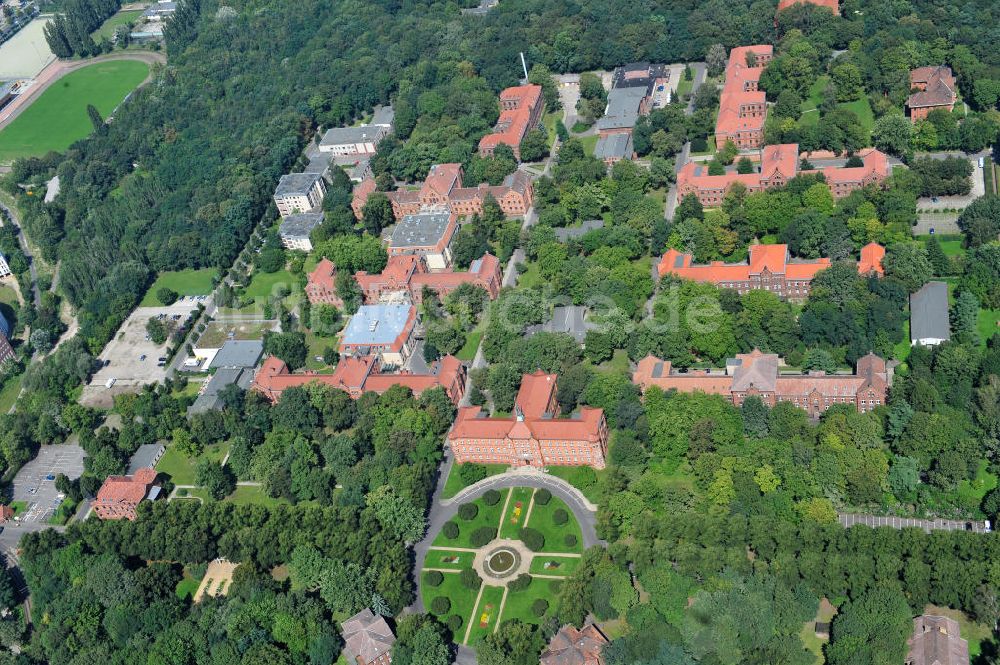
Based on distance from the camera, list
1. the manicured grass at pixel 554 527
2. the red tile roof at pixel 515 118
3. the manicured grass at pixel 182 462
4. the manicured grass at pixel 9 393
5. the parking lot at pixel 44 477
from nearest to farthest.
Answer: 1. the manicured grass at pixel 554 527
2. the parking lot at pixel 44 477
3. the manicured grass at pixel 182 462
4. the manicured grass at pixel 9 393
5. the red tile roof at pixel 515 118

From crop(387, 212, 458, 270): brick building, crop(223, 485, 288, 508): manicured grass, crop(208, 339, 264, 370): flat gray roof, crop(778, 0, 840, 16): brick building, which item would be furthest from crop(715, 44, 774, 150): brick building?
crop(223, 485, 288, 508): manicured grass

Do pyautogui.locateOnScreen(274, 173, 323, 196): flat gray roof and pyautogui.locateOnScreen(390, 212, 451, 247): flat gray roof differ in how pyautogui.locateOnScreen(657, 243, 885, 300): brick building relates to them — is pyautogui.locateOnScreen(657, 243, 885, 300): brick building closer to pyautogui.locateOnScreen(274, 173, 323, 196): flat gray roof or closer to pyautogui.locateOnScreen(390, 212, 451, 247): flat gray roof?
pyautogui.locateOnScreen(390, 212, 451, 247): flat gray roof

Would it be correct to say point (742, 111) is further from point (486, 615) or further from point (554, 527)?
point (486, 615)

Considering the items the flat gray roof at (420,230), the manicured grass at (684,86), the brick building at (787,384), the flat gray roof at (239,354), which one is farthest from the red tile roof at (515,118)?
the brick building at (787,384)

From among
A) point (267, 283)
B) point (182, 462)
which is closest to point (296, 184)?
point (267, 283)

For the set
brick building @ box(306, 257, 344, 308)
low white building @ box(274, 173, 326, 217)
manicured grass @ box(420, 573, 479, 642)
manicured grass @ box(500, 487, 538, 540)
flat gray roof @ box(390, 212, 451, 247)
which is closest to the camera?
manicured grass @ box(420, 573, 479, 642)

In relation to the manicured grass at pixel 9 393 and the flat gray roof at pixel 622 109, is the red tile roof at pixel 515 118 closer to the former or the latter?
the flat gray roof at pixel 622 109
